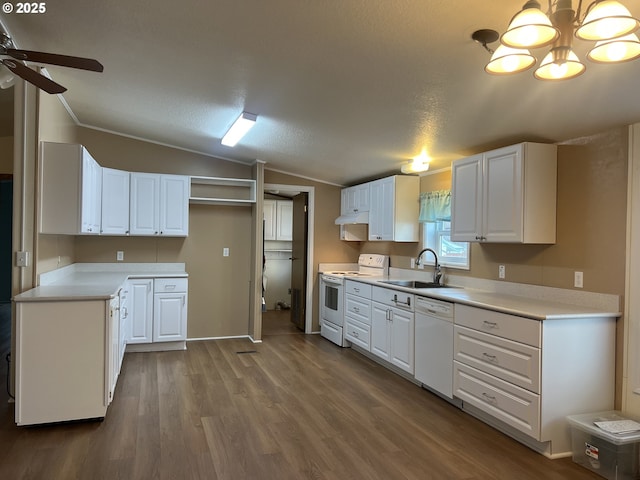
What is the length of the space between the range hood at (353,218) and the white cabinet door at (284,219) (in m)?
1.93

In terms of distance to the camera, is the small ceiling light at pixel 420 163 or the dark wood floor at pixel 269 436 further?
the small ceiling light at pixel 420 163

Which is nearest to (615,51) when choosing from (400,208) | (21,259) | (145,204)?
(400,208)

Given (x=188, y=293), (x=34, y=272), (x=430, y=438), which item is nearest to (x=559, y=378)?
(x=430, y=438)

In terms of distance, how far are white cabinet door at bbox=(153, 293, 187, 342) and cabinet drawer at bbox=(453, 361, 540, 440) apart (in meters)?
3.21

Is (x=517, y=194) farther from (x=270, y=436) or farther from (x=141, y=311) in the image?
(x=141, y=311)

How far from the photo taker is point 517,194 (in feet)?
11.0

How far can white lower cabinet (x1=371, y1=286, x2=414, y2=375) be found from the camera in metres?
4.19

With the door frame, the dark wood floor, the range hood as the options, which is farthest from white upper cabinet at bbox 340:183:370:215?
the dark wood floor

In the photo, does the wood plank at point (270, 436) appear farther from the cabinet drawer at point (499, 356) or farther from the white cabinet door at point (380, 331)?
the cabinet drawer at point (499, 356)

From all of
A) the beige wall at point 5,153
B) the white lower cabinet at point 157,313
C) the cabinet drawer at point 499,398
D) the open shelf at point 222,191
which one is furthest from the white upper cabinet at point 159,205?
the cabinet drawer at point 499,398

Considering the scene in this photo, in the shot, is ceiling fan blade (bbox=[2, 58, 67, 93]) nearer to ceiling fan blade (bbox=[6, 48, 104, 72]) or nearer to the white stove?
ceiling fan blade (bbox=[6, 48, 104, 72])

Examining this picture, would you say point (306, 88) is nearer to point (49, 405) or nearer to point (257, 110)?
point (257, 110)

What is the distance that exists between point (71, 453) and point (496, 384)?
279 cm

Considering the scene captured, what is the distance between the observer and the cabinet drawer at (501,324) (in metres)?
2.80
